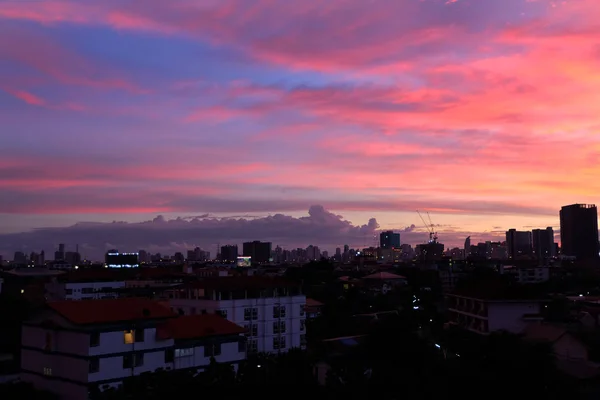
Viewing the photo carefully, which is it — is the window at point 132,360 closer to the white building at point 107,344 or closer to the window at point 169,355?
the white building at point 107,344

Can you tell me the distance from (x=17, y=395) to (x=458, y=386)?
20067mm

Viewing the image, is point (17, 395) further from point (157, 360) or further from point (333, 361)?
point (333, 361)

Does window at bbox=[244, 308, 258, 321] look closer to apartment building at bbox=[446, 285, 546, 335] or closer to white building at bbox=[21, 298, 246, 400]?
white building at bbox=[21, 298, 246, 400]

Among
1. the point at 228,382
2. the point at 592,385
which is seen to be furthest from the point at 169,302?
the point at 592,385

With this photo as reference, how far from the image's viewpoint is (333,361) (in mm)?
28719

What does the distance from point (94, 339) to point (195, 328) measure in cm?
571

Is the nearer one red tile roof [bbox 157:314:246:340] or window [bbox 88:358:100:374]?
window [bbox 88:358:100:374]

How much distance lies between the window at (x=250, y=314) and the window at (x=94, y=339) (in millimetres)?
15402

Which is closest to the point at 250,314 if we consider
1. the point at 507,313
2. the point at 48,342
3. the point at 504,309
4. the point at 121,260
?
the point at 48,342

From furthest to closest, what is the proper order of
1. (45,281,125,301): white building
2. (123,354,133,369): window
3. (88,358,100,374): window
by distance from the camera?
(45,281,125,301): white building, (123,354,133,369): window, (88,358,100,374): window

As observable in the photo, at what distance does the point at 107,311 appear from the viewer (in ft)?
96.5

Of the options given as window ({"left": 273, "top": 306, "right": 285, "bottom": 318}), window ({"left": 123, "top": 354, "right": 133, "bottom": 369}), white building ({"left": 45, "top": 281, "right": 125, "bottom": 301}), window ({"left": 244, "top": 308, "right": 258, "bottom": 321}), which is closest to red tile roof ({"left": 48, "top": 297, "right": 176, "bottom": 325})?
window ({"left": 123, "top": 354, "right": 133, "bottom": 369})

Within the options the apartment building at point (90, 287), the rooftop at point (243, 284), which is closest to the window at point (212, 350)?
the rooftop at point (243, 284)

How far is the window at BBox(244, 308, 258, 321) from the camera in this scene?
41969 millimetres
